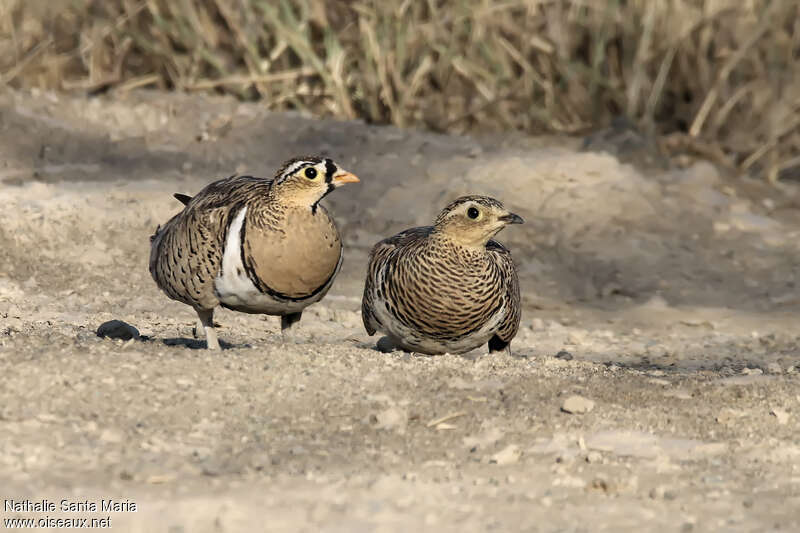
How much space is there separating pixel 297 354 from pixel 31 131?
15.5 feet

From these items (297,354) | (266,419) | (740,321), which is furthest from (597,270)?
(266,419)

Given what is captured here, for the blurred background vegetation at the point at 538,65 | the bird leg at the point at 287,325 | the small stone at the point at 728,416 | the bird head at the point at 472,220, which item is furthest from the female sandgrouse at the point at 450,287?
the blurred background vegetation at the point at 538,65

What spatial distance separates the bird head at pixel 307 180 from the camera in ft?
16.4

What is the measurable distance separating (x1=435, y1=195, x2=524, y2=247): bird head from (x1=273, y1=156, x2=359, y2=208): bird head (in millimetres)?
371

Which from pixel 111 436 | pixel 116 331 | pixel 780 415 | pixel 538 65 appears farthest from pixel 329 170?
pixel 538 65

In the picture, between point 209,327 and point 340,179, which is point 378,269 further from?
point 209,327

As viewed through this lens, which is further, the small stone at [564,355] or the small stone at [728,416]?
the small stone at [564,355]

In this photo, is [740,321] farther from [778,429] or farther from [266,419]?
[266,419]

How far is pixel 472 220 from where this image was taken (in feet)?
16.5

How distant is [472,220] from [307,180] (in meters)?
0.62

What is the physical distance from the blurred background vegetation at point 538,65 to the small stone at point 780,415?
15.0ft

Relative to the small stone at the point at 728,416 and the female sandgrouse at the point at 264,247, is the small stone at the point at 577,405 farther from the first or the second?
the female sandgrouse at the point at 264,247

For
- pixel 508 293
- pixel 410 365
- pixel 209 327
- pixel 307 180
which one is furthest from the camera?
pixel 209 327

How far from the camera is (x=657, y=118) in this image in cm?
939
